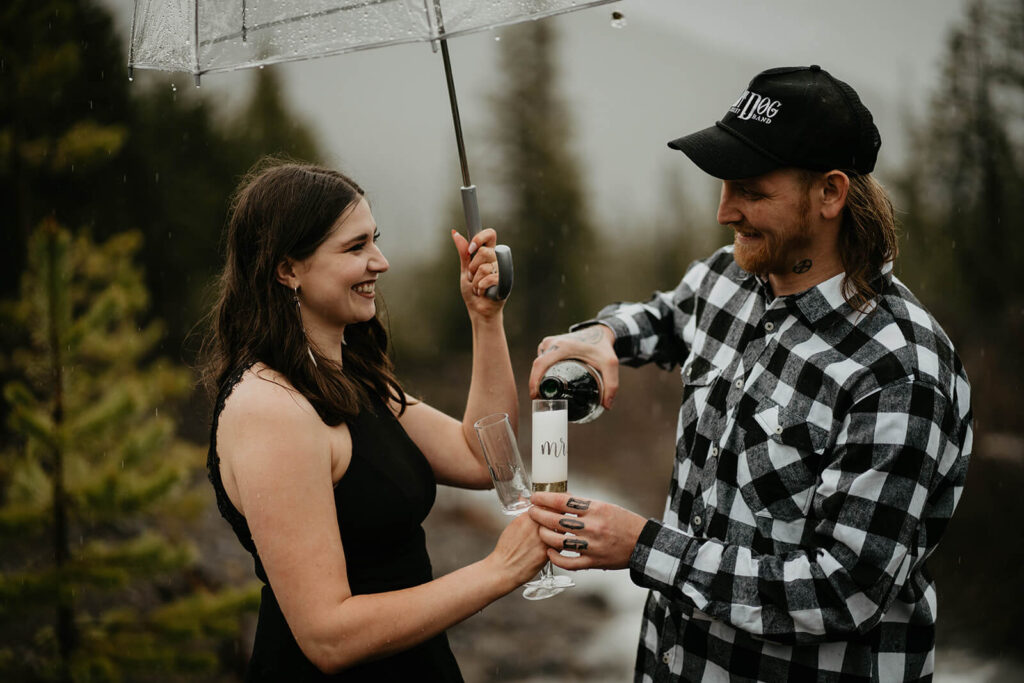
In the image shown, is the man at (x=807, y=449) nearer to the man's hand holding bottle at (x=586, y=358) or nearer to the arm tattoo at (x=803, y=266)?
the arm tattoo at (x=803, y=266)

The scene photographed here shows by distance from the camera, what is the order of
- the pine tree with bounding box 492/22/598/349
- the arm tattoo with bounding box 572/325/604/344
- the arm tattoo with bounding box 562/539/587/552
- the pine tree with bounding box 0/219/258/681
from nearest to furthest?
the arm tattoo with bounding box 562/539/587/552
the arm tattoo with bounding box 572/325/604/344
the pine tree with bounding box 0/219/258/681
the pine tree with bounding box 492/22/598/349

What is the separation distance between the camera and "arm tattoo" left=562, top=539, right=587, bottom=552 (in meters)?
1.68

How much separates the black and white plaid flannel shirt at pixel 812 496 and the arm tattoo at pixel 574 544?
0.12 m

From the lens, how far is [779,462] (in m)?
1.73

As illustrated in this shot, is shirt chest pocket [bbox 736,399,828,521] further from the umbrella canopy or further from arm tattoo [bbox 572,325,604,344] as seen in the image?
the umbrella canopy

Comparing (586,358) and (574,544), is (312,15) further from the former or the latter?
(574,544)

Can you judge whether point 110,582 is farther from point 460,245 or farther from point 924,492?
point 924,492

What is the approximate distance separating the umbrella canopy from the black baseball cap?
0.39 metres

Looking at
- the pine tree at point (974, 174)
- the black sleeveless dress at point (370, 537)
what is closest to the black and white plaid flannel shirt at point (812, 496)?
the black sleeveless dress at point (370, 537)

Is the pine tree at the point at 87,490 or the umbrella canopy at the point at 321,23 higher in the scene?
the umbrella canopy at the point at 321,23

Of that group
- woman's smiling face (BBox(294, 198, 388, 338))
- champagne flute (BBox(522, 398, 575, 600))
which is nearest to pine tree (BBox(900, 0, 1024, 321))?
champagne flute (BBox(522, 398, 575, 600))

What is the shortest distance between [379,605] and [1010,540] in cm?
342

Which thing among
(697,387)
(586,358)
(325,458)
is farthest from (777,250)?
(325,458)

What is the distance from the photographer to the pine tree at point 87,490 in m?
4.02
